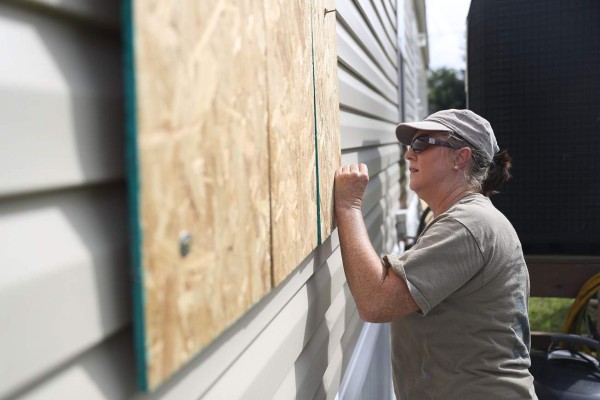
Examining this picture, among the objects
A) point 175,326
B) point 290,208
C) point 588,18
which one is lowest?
point 175,326

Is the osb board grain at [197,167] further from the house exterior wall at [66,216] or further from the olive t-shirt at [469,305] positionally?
the olive t-shirt at [469,305]

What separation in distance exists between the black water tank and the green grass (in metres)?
2.87

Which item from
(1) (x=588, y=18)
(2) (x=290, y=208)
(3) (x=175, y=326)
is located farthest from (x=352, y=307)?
(1) (x=588, y=18)

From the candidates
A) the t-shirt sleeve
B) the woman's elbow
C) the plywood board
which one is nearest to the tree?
the t-shirt sleeve

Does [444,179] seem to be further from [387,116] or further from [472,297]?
[387,116]

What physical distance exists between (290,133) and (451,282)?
823 mm

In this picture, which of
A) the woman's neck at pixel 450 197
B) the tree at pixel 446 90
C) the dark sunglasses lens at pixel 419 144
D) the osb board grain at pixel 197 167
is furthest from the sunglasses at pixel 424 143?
the tree at pixel 446 90

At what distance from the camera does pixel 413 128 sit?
2.37 metres

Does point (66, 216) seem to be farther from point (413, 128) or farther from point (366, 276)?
point (413, 128)

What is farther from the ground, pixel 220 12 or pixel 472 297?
pixel 220 12

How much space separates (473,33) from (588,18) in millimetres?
847

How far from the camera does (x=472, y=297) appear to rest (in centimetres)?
205

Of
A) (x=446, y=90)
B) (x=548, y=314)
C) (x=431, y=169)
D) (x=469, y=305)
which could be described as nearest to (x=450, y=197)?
(x=431, y=169)

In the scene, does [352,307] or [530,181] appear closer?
[352,307]
